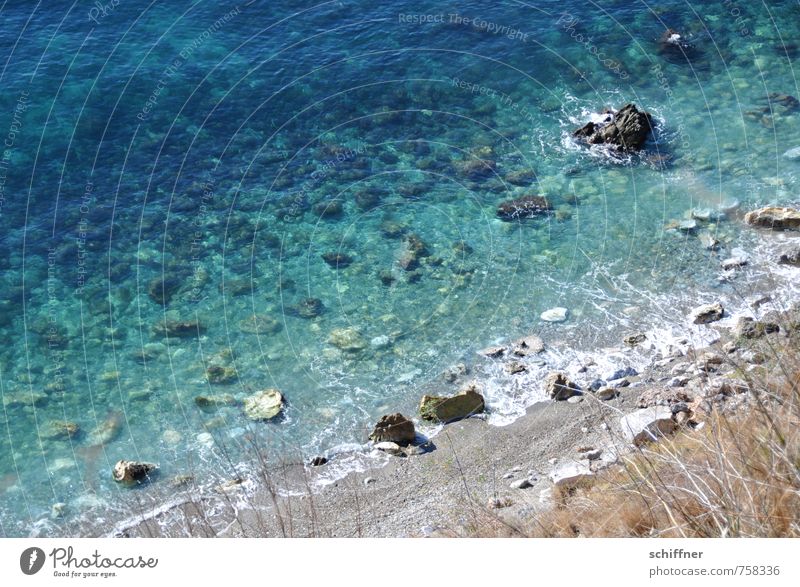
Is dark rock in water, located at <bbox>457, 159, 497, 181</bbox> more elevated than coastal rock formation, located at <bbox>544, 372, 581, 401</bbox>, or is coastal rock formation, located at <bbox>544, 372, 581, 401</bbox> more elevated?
dark rock in water, located at <bbox>457, 159, 497, 181</bbox>

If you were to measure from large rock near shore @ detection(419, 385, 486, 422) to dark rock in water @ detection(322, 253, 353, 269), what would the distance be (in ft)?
17.7

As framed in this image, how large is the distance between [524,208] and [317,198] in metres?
5.65

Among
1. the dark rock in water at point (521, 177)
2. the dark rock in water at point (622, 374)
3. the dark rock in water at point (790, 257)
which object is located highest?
the dark rock in water at point (521, 177)

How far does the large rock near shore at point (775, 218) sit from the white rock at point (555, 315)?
18.8ft

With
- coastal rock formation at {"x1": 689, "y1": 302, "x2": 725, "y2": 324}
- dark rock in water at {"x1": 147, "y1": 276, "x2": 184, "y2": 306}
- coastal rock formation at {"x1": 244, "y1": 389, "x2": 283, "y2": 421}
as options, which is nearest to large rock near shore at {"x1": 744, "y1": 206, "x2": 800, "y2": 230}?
coastal rock formation at {"x1": 689, "y1": 302, "x2": 725, "y2": 324}

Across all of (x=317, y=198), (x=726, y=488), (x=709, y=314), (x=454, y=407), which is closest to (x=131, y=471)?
(x=454, y=407)

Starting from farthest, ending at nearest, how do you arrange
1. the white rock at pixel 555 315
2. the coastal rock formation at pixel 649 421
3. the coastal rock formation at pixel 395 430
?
the white rock at pixel 555 315, the coastal rock formation at pixel 395 430, the coastal rock formation at pixel 649 421

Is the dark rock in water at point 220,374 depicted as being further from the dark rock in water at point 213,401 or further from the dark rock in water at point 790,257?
the dark rock in water at point 790,257

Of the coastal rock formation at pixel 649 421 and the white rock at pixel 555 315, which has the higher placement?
the coastal rock formation at pixel 649 421

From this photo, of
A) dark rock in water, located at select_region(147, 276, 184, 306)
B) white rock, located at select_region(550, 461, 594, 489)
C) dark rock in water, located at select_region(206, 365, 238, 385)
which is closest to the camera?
white rock, located at select_region(550, 461, 594, 489)

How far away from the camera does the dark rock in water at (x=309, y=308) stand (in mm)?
21141

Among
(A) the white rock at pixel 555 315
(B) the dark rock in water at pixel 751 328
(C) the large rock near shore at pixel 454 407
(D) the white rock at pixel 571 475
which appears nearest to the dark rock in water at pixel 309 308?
(C) the large rock near shore at pixel 454 407

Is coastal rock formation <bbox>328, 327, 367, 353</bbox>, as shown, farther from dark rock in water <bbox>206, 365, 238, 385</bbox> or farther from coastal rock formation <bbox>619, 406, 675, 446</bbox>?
coastal rock formation <bbox>619, 406, 675, 446</bbox>

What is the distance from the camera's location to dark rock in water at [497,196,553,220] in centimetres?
2342
